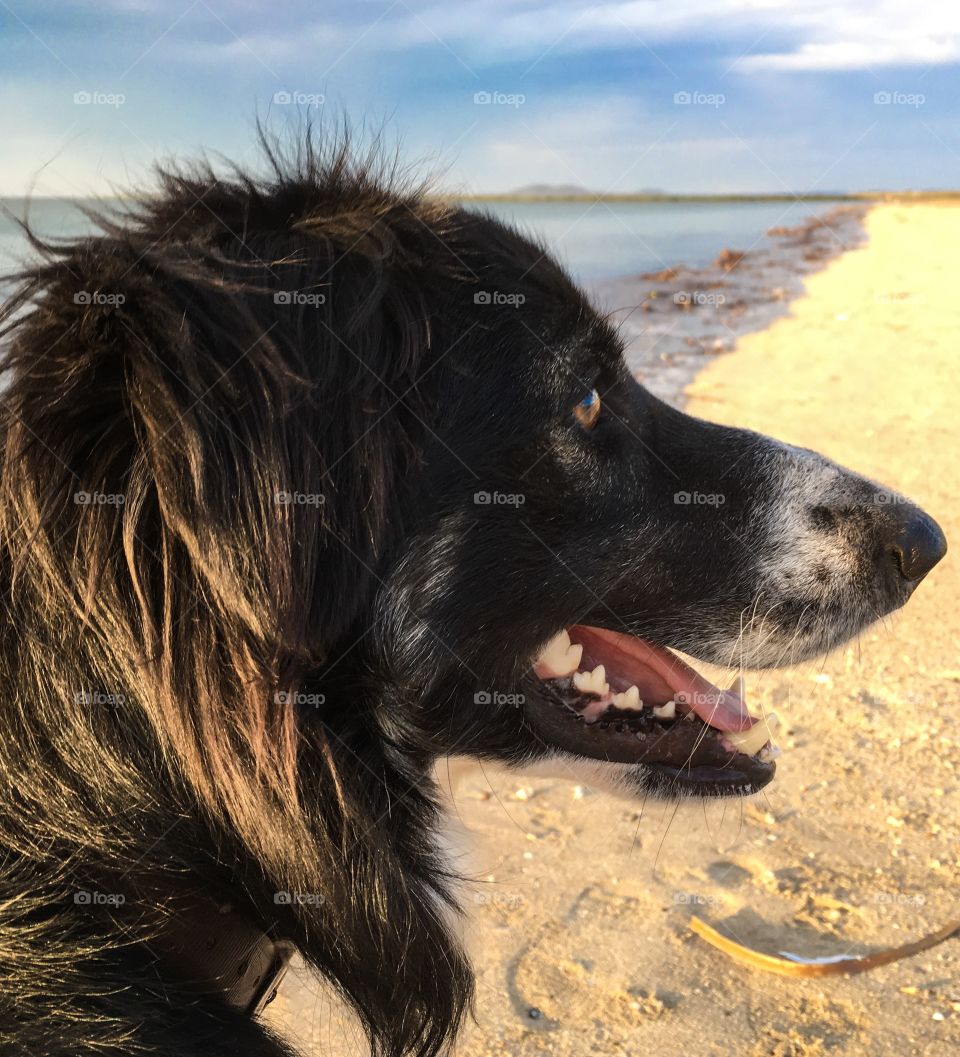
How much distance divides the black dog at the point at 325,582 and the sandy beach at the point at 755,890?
261 mm

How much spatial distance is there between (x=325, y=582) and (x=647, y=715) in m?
0.97

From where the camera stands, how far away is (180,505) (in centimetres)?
182

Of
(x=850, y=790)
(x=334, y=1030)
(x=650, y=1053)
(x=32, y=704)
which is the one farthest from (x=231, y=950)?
(x=850, y=790)

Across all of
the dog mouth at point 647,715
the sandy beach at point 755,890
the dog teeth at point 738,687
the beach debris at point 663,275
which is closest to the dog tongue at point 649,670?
the dog mouth at point 647,715

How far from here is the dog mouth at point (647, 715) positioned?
8.33 feet

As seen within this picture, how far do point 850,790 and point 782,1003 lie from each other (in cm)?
116

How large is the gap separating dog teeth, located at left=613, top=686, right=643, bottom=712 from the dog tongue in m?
0.03

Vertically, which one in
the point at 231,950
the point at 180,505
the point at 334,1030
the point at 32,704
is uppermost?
the point at 180,505

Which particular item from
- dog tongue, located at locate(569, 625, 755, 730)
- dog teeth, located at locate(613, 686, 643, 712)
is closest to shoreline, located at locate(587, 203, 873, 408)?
dog tongue, located at locate(569, 625, 755, 730)

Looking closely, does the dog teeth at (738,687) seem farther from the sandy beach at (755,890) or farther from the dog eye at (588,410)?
the dog eye at (588,410)

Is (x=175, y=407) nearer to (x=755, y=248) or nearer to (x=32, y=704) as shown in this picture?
(x=32, y=704)

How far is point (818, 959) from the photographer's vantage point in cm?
326

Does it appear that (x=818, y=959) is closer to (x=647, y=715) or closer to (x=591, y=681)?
(x=647, y=715)

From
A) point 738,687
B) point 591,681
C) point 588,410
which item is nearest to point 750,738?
point 738,687
